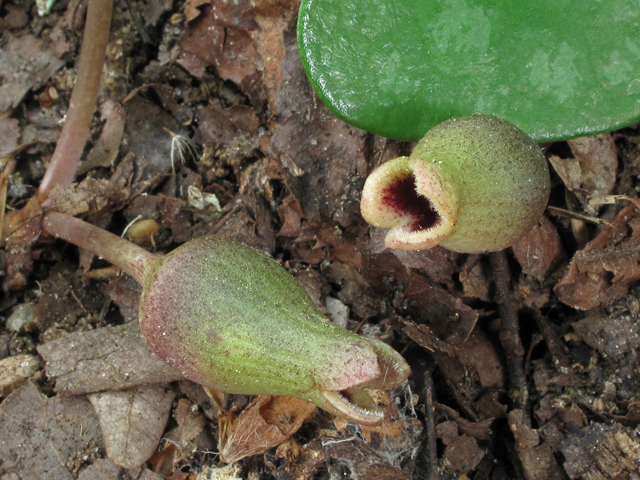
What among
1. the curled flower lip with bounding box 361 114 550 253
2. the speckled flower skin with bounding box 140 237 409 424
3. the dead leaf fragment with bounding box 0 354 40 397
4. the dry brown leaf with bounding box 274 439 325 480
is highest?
the curled flower lip with bounding box 361 114 550 253

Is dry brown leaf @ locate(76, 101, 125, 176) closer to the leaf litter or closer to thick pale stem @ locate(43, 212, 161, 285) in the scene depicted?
the leaf litter

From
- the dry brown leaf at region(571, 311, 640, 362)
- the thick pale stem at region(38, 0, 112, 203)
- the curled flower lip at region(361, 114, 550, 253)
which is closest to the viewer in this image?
the curled flower lip at region(361, 114, 550, 253)

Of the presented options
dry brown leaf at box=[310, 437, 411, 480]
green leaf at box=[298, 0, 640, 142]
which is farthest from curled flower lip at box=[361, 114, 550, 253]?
dry brown leaf at box=[310, 437, 411, 480]

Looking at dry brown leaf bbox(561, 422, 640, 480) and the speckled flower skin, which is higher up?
the speckled flower skin

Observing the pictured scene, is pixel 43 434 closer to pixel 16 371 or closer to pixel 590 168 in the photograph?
pixel 16 371

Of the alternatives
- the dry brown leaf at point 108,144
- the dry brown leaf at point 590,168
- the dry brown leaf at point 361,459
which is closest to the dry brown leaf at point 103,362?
the dry brown leaf at point 361,459
